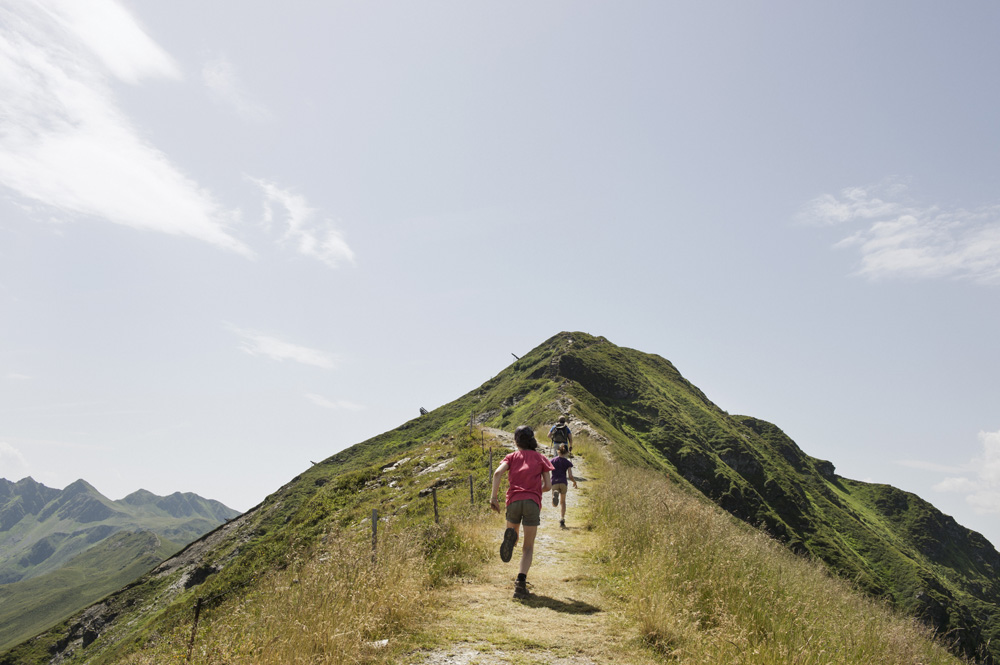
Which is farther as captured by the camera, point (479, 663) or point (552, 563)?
point (552, 563)

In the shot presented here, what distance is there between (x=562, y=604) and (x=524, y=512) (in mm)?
1396

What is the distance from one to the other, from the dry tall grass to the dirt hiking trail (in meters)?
0.42

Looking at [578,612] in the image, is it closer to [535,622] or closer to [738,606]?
[535,622]

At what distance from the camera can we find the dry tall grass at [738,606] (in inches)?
215

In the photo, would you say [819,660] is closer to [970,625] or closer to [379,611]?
[379,611]

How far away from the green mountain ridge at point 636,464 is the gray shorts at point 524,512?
720 inches

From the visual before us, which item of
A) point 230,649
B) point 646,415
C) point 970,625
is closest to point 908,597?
point 970,625

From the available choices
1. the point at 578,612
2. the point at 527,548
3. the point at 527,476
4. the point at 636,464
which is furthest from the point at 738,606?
the point at 636,464

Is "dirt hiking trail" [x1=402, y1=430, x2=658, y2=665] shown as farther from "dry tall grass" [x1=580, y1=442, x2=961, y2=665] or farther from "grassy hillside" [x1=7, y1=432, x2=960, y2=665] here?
"dry tall grass" [x1=580, y1=442, x2=961, y2=665]

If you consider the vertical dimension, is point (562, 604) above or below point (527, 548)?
below

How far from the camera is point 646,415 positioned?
110 m

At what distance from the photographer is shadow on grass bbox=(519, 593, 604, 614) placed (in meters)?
7.37

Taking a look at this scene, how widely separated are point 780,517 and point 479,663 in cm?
11631

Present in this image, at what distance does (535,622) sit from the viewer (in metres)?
6.76
